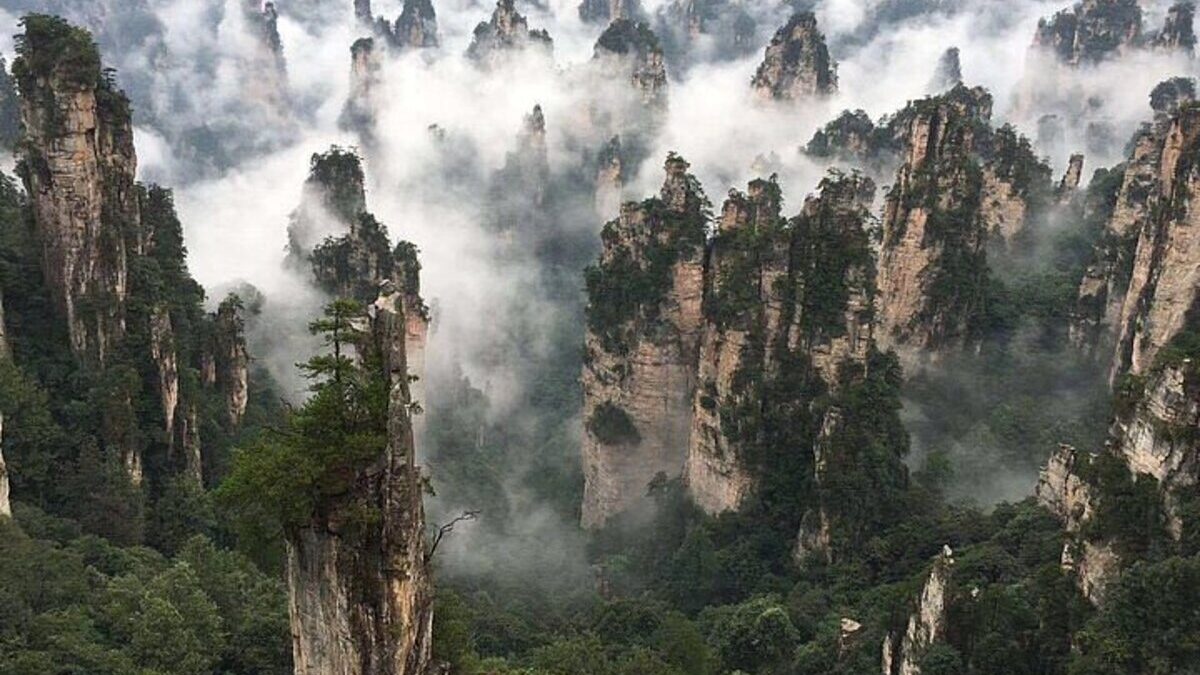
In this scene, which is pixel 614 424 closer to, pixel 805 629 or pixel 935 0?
pixel 805 629

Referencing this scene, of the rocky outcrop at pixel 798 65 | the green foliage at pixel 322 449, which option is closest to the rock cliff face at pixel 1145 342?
the green foliage at pixel 322 449

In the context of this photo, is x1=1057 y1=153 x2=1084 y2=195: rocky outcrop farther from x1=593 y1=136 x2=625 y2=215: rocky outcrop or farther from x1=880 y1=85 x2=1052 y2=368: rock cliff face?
x1=593 y1=136 x2=625 y2=215: rocky outcrop

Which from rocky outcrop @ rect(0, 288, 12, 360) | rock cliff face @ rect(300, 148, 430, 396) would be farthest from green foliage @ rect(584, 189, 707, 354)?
rocky outcrop @ rect(0, 288, 12, 360)

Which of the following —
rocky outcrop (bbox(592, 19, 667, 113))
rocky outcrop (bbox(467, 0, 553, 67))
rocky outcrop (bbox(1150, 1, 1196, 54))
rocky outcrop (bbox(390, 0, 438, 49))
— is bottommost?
rocky outcrop (bbox(1150, 1, 1196, 54))

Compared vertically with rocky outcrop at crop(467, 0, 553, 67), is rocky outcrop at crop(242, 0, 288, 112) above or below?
above

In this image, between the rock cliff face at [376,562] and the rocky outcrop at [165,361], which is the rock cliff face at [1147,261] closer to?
the rock cliff face at [376,562]

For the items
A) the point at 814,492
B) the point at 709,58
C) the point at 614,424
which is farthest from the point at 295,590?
the point at 709,58
